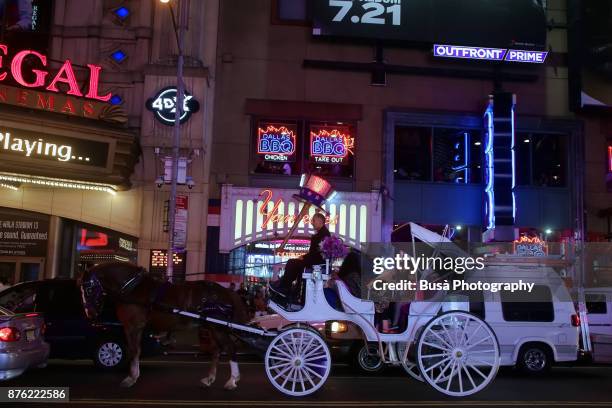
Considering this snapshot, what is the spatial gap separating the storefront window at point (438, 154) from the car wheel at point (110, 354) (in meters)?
13.9

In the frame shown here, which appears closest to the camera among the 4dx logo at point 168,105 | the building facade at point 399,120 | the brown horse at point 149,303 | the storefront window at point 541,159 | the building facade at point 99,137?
the brown horse at point 149,303

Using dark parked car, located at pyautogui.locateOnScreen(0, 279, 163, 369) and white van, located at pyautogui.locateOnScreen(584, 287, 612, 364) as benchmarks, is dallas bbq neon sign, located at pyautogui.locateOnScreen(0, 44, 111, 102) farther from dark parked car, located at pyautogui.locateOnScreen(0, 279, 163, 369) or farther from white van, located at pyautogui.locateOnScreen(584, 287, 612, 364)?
white van, located at pyautogui.locateOnScreen(584, 287, 612, 364)

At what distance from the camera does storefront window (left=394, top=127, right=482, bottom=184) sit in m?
23.0

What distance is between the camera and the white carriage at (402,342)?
8.45m

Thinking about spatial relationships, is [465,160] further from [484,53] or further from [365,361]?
[365,361]

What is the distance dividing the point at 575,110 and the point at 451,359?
697 inches

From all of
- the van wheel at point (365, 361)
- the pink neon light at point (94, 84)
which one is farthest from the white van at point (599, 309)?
the pink neon light at point (94, 84)

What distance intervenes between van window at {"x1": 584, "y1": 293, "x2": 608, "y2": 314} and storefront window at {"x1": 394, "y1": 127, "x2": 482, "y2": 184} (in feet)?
31.5

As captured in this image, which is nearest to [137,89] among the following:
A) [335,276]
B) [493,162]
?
[493,162]

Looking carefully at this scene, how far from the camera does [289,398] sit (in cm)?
886

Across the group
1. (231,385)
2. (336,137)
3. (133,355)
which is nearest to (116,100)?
(336,137)

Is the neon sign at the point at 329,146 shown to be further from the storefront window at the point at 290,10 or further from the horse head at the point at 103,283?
the horse head at the point at 103,283

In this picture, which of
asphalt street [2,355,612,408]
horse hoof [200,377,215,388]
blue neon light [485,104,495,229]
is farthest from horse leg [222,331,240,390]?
blue neon light [485,104,495,229]

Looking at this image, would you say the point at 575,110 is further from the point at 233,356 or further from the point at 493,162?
the point at 233,356
